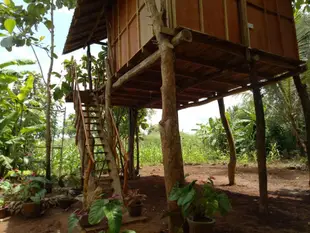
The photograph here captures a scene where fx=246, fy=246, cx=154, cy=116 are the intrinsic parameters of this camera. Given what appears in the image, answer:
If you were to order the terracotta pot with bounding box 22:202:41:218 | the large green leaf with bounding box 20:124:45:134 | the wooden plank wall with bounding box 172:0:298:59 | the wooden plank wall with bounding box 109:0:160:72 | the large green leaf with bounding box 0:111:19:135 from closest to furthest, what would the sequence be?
the wooden plank wall with bounding box 172:0:298:59 → the wooden plank wall with bounding box 109:0:160:72 → the terracotta pot with bounding box 22:202:41:218 → the large green leaf with bounding box 0:111:19:135 → the large green leaf with bounding box 20:124:45:134

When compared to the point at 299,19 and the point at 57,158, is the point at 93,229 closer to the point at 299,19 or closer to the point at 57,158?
the point at 57,158

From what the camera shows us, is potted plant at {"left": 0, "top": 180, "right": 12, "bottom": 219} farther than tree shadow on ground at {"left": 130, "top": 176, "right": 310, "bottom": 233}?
Yes

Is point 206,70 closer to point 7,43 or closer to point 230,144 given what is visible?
point 230,144

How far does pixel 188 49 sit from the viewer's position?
5.24m

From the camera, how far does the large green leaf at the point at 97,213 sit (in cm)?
376

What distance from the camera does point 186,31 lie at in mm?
4234

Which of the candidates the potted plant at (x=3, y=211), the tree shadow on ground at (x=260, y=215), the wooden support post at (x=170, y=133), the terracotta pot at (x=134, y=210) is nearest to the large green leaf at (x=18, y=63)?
the potted plant at (x=3, y=211)

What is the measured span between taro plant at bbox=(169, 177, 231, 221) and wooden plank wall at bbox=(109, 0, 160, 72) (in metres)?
3.14

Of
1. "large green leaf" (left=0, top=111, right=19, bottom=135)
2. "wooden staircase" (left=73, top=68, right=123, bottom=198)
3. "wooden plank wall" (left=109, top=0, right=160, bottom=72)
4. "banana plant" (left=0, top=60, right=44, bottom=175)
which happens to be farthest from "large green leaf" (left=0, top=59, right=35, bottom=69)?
"wooden plank wall" (left=109, top=0, right=160, bottom=72)

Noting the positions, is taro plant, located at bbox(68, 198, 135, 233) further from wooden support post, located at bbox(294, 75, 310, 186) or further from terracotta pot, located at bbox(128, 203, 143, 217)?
wooden support post, located at bbox(294, 75, 310, 186)

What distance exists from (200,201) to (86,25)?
24.3 feet

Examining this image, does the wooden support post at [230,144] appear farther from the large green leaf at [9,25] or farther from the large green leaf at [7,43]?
the large green leaf at [9,25]

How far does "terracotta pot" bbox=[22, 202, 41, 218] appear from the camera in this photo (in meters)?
6.00

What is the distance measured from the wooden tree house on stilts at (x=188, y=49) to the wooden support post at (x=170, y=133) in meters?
0.02
